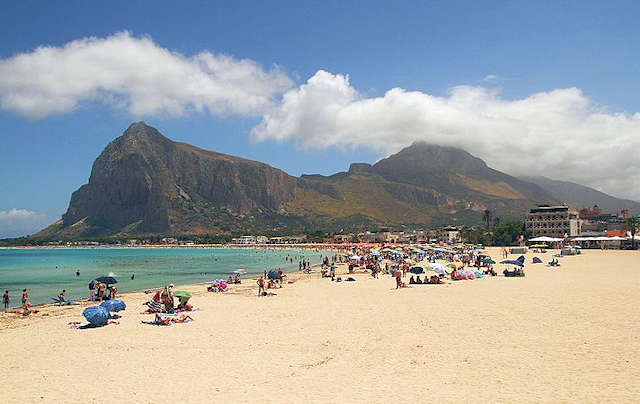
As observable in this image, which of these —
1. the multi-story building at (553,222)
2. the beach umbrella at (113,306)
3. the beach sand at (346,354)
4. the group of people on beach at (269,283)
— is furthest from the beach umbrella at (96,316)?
the multi-story building at (553,222)

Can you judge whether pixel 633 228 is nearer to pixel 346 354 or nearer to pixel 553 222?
pixel 553 222

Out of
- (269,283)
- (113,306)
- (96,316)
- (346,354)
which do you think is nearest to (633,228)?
→ (269,283)

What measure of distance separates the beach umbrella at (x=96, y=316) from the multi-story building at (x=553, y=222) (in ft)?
342

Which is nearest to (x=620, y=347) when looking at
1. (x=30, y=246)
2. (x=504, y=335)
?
(x=504, y=335)

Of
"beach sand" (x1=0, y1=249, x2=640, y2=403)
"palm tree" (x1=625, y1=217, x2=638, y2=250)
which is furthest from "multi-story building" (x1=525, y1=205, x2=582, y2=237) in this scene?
"beach sand" (x1=0, y1=249, x2=640, y2=403)

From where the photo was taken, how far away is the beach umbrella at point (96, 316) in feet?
53.3

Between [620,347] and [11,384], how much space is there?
14.1 metres

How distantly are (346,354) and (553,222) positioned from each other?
10762 cm

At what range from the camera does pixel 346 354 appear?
38.6 ft

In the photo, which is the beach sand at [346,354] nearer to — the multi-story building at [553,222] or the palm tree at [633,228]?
the palm tree at [633,228]

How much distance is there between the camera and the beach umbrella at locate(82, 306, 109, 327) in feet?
53.3

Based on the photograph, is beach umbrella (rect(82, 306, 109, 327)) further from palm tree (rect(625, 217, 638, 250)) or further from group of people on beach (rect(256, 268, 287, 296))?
palm tree (rect(625, 217, 638, 250))

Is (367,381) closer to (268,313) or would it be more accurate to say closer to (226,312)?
(268,313)

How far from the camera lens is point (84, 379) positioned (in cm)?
1026
